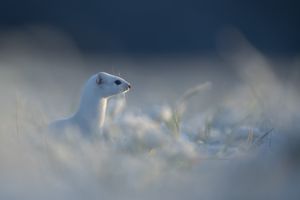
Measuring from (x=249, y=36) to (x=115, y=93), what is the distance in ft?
24.7

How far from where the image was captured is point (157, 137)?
7.16ft

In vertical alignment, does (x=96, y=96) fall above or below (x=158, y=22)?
below

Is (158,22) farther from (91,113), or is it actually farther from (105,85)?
(91,113)

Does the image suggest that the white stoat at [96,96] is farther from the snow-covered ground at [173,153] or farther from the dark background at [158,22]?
the dark background at [158,22]

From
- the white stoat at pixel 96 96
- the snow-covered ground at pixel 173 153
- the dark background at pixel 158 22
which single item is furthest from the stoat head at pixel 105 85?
the dark background at pixel 158 22

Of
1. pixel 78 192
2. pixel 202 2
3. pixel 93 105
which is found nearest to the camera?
pixel 78 192

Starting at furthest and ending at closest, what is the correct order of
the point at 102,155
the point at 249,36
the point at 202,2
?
the point at 202,2 < the point at 249,36 < the point at 102,155

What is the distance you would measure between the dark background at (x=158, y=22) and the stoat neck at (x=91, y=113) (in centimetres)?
613

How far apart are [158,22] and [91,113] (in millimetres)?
10653

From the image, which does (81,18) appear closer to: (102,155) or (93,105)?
(93,105)

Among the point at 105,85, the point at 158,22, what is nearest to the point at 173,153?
the point at 105,85

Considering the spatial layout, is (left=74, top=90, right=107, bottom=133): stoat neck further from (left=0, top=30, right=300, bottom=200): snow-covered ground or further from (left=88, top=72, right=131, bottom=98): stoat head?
(left=0, top=30, right=300, bottom=200): snow-covered ground

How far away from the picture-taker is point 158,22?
553 inches

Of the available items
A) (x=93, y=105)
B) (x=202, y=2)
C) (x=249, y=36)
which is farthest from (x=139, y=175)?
(x=202, y=2)
